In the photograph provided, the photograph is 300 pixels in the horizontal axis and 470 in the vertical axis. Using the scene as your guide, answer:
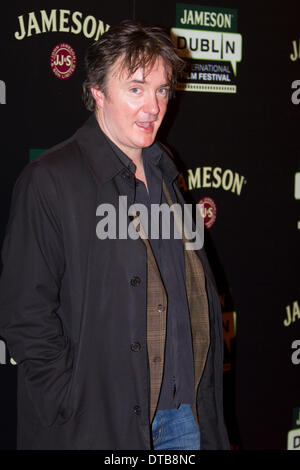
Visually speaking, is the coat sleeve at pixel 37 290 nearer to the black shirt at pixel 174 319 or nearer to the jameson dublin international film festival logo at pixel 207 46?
the black shirt at pixel 174 319

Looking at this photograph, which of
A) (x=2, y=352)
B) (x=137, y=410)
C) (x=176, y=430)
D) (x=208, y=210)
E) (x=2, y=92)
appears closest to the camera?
(x=137, y=410)

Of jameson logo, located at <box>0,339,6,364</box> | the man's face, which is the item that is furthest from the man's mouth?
jameson logo, located at <box>0,339,6,364</box>

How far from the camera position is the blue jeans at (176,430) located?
1.45 m

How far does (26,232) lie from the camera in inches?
49.5

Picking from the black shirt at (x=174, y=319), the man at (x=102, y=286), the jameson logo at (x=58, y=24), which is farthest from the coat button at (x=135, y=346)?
the jameson logo at (x=58, y=24)

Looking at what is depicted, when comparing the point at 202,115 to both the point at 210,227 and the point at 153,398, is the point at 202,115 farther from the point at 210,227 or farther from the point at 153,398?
the point at 153,398

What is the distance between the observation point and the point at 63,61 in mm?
1883

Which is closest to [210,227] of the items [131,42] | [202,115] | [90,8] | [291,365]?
[202,115]

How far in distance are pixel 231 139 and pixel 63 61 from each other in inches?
30.7

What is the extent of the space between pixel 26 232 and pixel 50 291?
0.47 feet

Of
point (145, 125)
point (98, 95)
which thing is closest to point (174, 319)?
point (145, 125)

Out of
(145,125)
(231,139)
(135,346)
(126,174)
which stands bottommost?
(135,346)

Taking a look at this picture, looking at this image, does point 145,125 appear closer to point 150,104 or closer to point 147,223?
point 150,104

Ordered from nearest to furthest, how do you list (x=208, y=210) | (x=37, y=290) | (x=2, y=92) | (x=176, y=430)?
(x=37, y=290), (x=176, y=430), (x=2, y=92), (x=208, y=210)
